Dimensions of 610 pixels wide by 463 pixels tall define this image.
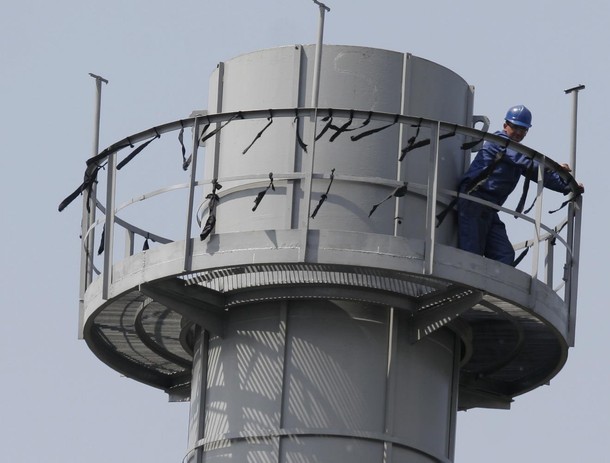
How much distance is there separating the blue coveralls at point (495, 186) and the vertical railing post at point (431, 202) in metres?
1.29

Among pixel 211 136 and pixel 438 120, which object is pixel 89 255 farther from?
pixel 438 120

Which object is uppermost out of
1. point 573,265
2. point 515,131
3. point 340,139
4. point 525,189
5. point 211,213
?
point 515,131

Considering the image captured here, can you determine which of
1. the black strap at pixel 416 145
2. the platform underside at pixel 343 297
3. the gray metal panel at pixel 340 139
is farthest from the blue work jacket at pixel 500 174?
the platform underside at pixel 343 297

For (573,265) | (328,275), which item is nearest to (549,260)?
(573,265)

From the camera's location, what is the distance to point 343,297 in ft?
86.5

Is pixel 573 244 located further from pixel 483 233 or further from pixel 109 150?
pixel 109 150

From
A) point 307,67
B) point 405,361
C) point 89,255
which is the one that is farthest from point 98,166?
point 405,361

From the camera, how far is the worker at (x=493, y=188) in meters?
27.1

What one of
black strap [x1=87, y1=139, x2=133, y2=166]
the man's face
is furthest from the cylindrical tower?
the man's face

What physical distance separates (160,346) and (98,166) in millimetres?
2822

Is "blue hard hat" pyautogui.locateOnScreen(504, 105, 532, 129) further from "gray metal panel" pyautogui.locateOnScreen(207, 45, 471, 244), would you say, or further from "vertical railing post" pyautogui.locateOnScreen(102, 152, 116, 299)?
"vertical railing post" pyautogui.locateOnScreen(102, 152, 116, 299)

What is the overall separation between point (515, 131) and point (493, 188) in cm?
116

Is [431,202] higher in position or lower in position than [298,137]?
lower

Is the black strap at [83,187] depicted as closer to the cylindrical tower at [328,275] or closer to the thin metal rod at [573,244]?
the cylindrical tower at [328,275]
